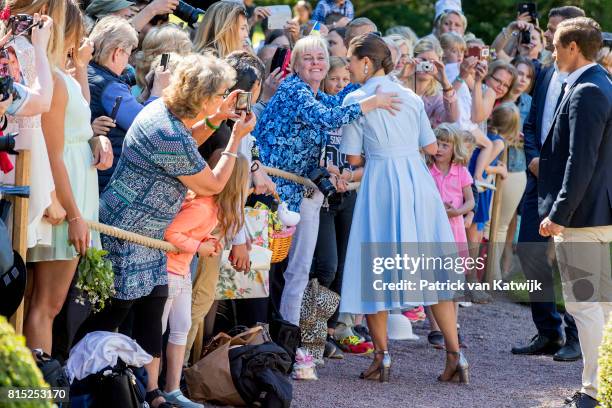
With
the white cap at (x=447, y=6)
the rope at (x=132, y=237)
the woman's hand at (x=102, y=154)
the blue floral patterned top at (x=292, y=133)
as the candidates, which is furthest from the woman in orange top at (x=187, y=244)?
the white cap at (x=447, y=6)

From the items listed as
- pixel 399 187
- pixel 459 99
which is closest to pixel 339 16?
pixel 459 99

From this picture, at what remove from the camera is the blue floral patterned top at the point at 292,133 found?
722cm

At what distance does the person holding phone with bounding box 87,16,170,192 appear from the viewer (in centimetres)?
618

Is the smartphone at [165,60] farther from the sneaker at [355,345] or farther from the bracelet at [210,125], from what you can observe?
the sneaker at [355,345]

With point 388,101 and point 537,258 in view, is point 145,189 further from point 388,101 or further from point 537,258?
point 537,258

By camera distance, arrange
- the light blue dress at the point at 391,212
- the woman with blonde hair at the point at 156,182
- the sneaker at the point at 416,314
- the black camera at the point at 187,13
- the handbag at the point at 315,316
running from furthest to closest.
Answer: the sneaker at the point at 416,314 < the black camera at the point at 187,13 < the handbag at the point at 315,316 < the light blue dress at the point at 391,212 < the woman with blonde hair at the point at 156,182

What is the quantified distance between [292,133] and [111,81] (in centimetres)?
151

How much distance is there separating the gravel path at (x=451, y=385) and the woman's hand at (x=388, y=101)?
180 centimetres

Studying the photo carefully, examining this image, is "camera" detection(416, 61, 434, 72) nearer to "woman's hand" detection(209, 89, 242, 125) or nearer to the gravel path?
the gravel path

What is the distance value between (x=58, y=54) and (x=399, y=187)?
2716 mm

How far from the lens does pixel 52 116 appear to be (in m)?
5.22

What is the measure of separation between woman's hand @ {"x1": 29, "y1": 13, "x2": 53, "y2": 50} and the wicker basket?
7.90ft

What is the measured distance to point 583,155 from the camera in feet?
21.1

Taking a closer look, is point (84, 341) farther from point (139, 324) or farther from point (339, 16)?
point (339, 16)
